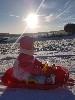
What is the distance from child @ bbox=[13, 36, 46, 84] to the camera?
19.2ft

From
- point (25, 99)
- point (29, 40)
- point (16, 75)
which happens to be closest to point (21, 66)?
point (16, 75)

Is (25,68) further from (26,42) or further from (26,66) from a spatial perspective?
(26,42)

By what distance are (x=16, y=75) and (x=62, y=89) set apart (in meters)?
1.17

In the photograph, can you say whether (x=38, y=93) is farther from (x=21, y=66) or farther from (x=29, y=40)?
(x=29, y=40)

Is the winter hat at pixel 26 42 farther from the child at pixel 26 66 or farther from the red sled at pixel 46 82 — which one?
the red sled at pixel 46 82

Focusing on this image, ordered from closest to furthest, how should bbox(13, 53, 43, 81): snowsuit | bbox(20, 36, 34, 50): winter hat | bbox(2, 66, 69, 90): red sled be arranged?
bbox(2, 66, 69, 90): red sled < bbox(13, 53, 43, 81): snowsuit < bbox(20, 36, 34, 50): winter hat

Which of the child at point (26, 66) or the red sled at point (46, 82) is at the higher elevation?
the child at point (26, 66)

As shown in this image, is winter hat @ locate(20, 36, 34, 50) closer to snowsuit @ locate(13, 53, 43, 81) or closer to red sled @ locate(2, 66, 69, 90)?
snowsuit @ locate(13, 53, 43, 81)

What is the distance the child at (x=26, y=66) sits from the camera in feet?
19.2

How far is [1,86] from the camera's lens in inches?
244

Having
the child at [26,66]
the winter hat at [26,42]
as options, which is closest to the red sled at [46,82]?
the child at [26,66]

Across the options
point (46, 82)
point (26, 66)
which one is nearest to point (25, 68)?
point (26, 66)

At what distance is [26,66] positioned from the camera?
5.88m

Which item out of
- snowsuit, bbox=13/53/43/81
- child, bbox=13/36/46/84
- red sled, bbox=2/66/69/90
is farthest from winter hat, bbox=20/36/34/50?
red sled, bbox=2/66/69/90
